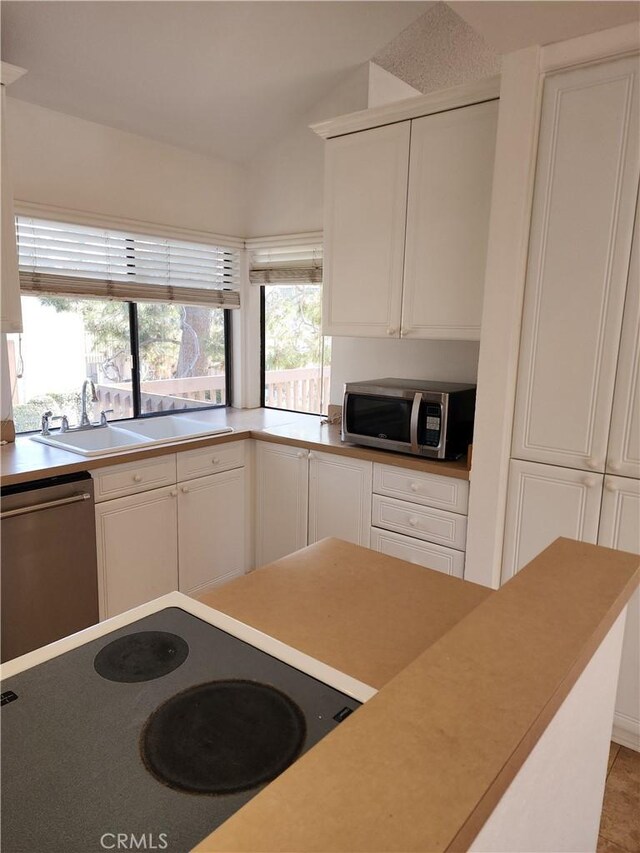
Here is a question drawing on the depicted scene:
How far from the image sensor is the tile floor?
5.50ft

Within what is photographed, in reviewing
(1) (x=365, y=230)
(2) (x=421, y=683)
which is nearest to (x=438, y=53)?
(1) (x=365, y=230)

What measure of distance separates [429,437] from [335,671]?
1.62 m

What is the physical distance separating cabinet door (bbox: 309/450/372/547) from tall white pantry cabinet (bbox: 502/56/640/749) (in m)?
0.77

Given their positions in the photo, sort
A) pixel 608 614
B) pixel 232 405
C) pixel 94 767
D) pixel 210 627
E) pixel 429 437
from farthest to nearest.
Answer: pixel 232 405 → pixel 429 437 → pixel 210 627 → pixel 608 614 → pixel 94 767

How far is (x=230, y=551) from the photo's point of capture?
9.95ft

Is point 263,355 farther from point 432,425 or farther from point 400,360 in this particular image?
point 432,425

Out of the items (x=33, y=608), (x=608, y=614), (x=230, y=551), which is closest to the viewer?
(x=608, y=614)

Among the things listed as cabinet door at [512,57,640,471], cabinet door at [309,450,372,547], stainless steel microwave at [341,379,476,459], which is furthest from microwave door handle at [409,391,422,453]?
cabinet door at [512,57,640,471]

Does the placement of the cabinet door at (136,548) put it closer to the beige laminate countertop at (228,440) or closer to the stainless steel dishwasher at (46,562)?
the stainless steel dishwasher at (46,562)

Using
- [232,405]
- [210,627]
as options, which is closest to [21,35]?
[232,405]

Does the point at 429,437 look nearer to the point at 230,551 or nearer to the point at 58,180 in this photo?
the point at 230,551

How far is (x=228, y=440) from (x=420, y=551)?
1.09 meters

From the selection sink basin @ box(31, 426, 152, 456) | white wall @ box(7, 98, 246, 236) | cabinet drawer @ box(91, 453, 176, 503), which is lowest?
cabinet drawer @ box(91, 453, 176, 503)

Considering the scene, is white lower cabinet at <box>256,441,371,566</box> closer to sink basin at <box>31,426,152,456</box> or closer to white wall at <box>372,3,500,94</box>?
sink basin at <box>31,426,152,456</box>
